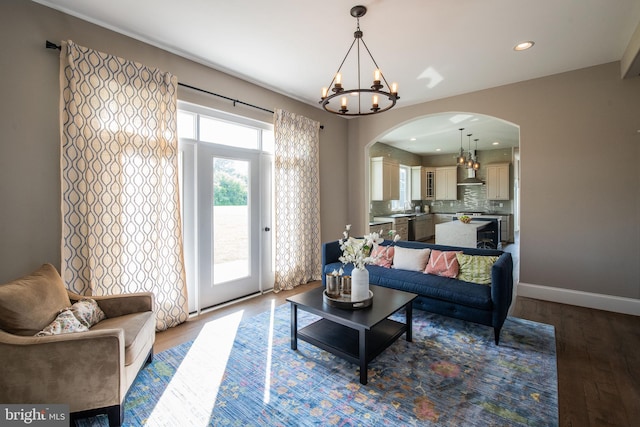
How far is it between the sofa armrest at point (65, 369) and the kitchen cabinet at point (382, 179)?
250 inches

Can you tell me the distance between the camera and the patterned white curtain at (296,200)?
4.28 meters

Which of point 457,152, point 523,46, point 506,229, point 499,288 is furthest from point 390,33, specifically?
point 506,229

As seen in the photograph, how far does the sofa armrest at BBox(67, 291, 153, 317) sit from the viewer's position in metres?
2.23

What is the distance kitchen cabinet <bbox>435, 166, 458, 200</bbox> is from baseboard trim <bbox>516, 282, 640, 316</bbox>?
574 cm

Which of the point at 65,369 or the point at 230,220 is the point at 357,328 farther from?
the point at 230,220

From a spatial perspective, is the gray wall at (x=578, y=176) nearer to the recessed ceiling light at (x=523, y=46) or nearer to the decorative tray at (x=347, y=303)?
the recessed ceiling light at (x=523, y=46)

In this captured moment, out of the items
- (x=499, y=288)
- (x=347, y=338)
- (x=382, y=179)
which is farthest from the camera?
(x=382, y=179)

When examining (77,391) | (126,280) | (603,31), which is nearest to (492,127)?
(603,31)

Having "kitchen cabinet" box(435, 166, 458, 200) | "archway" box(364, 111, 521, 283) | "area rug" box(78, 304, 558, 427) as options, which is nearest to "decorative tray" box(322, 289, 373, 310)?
"area rug" box(78, 304, 558, 427)

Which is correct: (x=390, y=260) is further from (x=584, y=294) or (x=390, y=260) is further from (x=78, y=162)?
(x=78, y=162)

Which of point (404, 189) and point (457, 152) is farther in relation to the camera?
point (404, 189)

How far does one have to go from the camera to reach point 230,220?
3.80 m

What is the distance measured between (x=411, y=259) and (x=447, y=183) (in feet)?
22.5

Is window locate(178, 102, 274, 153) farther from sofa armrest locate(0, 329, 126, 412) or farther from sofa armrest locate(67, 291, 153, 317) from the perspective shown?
sofa armrest locate(0, 329, 126, 412)
